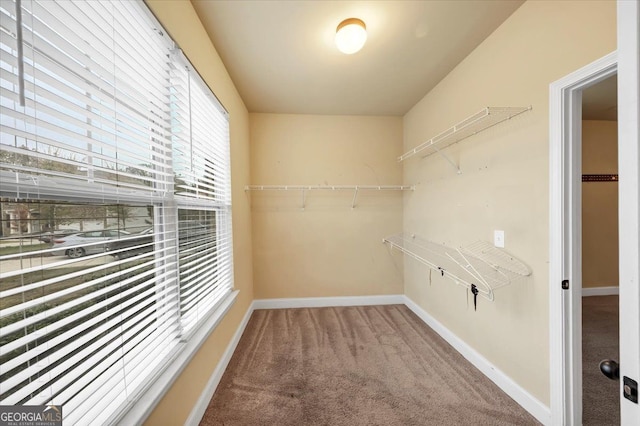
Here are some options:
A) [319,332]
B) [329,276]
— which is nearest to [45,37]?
[319,332]

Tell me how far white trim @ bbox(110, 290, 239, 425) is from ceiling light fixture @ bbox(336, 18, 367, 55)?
83.3 inches

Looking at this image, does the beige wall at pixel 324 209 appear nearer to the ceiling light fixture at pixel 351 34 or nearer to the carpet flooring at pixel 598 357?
the ceiling light fixture at pixel 351 34

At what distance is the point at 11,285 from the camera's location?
564mm

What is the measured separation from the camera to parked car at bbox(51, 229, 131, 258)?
0.69m

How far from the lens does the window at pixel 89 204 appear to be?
0.58 meters

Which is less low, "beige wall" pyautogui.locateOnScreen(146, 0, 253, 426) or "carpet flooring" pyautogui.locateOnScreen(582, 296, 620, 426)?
"beige wall" pyautogui.locateOnScreen(146, 0, 253, 426)

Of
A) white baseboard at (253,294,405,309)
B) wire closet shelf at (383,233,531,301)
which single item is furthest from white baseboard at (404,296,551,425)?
white baseboard at (253,294,405,309)

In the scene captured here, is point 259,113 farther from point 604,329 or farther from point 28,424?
point 604,329

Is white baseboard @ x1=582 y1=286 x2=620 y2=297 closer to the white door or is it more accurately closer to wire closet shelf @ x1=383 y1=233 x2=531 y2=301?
wire closet shelf @ x1=383 y1=233 x2=531 y2=301

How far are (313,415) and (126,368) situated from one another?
3.77ft

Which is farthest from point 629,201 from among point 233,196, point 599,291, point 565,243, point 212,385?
point 599,291

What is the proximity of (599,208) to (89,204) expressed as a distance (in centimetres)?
547

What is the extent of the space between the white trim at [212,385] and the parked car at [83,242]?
43.8 inches

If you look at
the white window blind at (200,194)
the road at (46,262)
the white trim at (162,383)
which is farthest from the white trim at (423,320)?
the road at (46,262)
